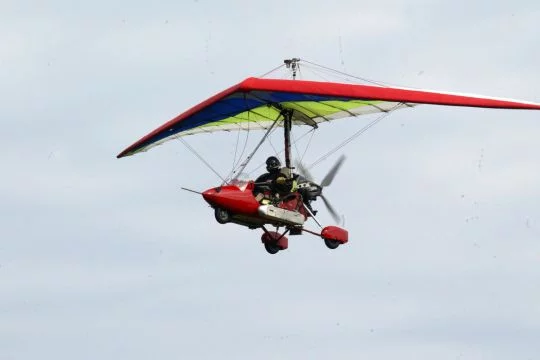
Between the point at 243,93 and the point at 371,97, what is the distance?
2.64 meters

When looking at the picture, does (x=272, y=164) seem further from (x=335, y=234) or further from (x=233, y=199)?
(x=335, y=234)

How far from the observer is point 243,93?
4106 centimetres

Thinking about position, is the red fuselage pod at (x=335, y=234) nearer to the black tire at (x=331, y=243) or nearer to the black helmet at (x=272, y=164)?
the black tire at (x=331, y=243)

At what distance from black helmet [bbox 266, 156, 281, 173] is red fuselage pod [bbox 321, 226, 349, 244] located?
1.78 metres

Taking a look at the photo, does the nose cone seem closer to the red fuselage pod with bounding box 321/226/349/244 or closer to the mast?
the mast

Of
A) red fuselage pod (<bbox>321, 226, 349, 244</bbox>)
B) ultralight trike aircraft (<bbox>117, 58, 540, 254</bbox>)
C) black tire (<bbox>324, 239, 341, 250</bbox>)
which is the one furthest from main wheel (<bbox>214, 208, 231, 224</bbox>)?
black tire (<bbox>324, 239, 341, 250</bbox>)

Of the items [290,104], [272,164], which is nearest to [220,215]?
[272,164]

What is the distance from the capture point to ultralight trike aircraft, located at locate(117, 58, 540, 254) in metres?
40.5

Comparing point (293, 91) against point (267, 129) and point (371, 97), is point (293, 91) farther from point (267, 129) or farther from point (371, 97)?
point (267, 129)

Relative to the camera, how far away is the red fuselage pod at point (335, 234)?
4272 cm

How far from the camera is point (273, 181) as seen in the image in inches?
1652

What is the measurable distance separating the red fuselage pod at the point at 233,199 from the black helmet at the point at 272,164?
908mm

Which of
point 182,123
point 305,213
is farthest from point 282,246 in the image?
point 182,123

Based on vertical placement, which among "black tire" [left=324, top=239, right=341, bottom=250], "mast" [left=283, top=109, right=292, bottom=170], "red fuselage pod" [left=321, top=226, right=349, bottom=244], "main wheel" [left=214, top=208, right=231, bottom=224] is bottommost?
"black tire" [left=324, top=239, right=341, bottom=250]
